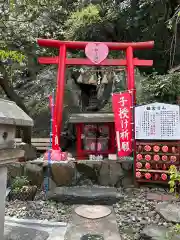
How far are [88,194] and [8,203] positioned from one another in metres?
1.86

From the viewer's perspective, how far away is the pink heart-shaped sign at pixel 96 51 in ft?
24.3

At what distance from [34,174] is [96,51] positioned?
13.2 feet

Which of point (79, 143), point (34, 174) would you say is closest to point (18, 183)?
Answer: point (34, 174)

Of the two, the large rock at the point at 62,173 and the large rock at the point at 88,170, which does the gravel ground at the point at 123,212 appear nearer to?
the large rock at the point at 62,173

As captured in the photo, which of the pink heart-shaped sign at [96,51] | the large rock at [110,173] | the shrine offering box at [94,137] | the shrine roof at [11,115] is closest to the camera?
the shrine roof at [11,115]

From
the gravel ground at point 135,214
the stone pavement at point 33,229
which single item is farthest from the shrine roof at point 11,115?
the gravel ground at point 135,214

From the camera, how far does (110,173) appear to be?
6938 millimetres

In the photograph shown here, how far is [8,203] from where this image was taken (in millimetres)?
5629

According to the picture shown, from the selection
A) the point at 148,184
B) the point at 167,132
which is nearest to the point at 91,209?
the point at 148,184

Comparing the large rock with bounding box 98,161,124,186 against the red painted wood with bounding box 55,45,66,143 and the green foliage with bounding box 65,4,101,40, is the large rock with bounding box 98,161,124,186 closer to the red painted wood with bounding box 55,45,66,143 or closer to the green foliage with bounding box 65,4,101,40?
the red painted wood with bounding box 55,45,66,143

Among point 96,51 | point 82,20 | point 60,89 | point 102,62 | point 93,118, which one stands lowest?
point 93,118

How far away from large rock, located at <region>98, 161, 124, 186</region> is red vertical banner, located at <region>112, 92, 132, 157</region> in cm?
38

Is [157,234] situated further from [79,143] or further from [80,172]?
[79,143]

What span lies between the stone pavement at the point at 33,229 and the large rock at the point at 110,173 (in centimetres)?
248
